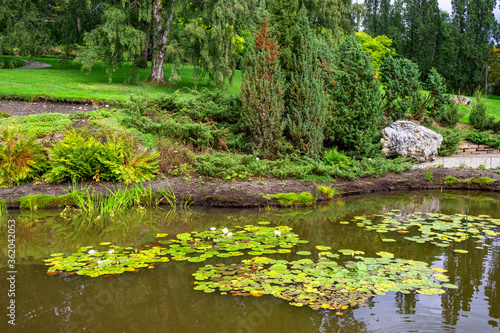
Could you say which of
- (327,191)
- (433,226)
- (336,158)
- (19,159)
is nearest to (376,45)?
(336,158)

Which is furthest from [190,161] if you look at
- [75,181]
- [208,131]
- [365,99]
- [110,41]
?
[110,41]

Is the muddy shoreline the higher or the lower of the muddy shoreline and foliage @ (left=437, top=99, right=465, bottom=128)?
the lower

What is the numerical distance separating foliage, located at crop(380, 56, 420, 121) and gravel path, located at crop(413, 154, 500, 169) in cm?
239

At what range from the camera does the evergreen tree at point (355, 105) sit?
1213 cm

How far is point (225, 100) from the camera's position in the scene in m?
13.6

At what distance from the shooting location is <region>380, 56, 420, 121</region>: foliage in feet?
49.1

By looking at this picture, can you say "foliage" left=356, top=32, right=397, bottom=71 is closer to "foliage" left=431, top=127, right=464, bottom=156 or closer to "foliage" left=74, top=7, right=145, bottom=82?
"foliage" left=431, top=127, right=464, bottom=156

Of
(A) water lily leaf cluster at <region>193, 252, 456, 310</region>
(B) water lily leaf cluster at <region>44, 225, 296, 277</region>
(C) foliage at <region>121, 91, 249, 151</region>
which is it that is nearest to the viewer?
(A) water lily leaf cluster at <region>193, 252, 456, 310</region>

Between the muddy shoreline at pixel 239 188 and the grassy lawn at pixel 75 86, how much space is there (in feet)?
17.6

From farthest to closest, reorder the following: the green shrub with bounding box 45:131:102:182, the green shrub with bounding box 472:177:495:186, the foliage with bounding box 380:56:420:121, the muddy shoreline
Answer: the foliage with bounding box 380:56:420:121 < the green shrub with bounding box 472:177:495:186 < the green shrub with bounding box 45:131:102:182 < the muddy shoreline

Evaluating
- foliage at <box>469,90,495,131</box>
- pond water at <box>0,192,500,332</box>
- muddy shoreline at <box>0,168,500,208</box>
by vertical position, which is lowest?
pond water at <box>0,192,500,332</box>

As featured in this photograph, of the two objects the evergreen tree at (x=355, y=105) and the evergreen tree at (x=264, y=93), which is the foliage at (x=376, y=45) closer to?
the evergreen tree at (x=355, y=105)

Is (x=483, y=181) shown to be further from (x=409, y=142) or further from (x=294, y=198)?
(x=294, y=198)

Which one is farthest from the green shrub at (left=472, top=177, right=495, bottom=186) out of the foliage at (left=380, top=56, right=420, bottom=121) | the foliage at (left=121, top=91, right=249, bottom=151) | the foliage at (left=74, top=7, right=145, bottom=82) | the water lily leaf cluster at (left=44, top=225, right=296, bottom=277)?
the foliage at (left=74, top=7, right=145, bottom=82)
